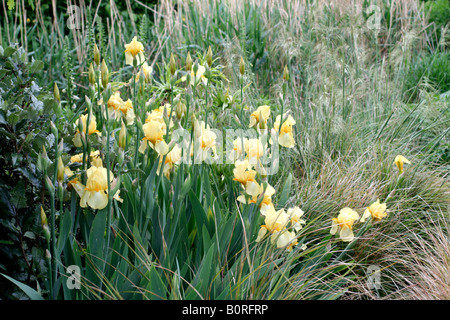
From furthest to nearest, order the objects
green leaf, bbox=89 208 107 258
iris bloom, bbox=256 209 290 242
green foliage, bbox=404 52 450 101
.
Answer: green foliage, bbox=404 52 450 101 → iris bloom, bbox=256 209 290 242 → green leaf, bbox=89 208 107 258

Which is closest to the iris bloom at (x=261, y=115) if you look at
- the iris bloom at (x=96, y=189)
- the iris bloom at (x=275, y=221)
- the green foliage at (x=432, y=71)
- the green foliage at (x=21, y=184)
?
the iris bloom at (x=275, y=221)

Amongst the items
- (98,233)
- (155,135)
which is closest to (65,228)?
(98,233)

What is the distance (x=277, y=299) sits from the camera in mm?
1431

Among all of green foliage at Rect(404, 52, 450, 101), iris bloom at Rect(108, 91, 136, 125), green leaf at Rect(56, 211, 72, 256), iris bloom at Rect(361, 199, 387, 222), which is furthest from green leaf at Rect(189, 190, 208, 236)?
green foliage at Rect(404, 52, 450, 101)

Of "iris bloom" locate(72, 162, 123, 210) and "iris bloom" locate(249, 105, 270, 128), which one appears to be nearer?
"iris bloom" locate(72, 162, 123, 210)

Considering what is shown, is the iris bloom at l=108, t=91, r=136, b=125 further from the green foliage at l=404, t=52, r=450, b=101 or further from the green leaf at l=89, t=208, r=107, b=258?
the green foliage at l=404, t=52, r=450, b=101

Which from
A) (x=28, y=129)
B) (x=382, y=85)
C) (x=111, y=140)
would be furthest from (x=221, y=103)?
(x=382, y=85)

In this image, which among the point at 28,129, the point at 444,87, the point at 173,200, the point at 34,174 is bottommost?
the point at 444,87

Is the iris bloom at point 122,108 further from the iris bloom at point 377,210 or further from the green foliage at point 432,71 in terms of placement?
the green foliage at point 432,71

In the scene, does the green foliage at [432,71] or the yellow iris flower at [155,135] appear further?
the green foliage at [432,71]

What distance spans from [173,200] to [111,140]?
1.08ft
